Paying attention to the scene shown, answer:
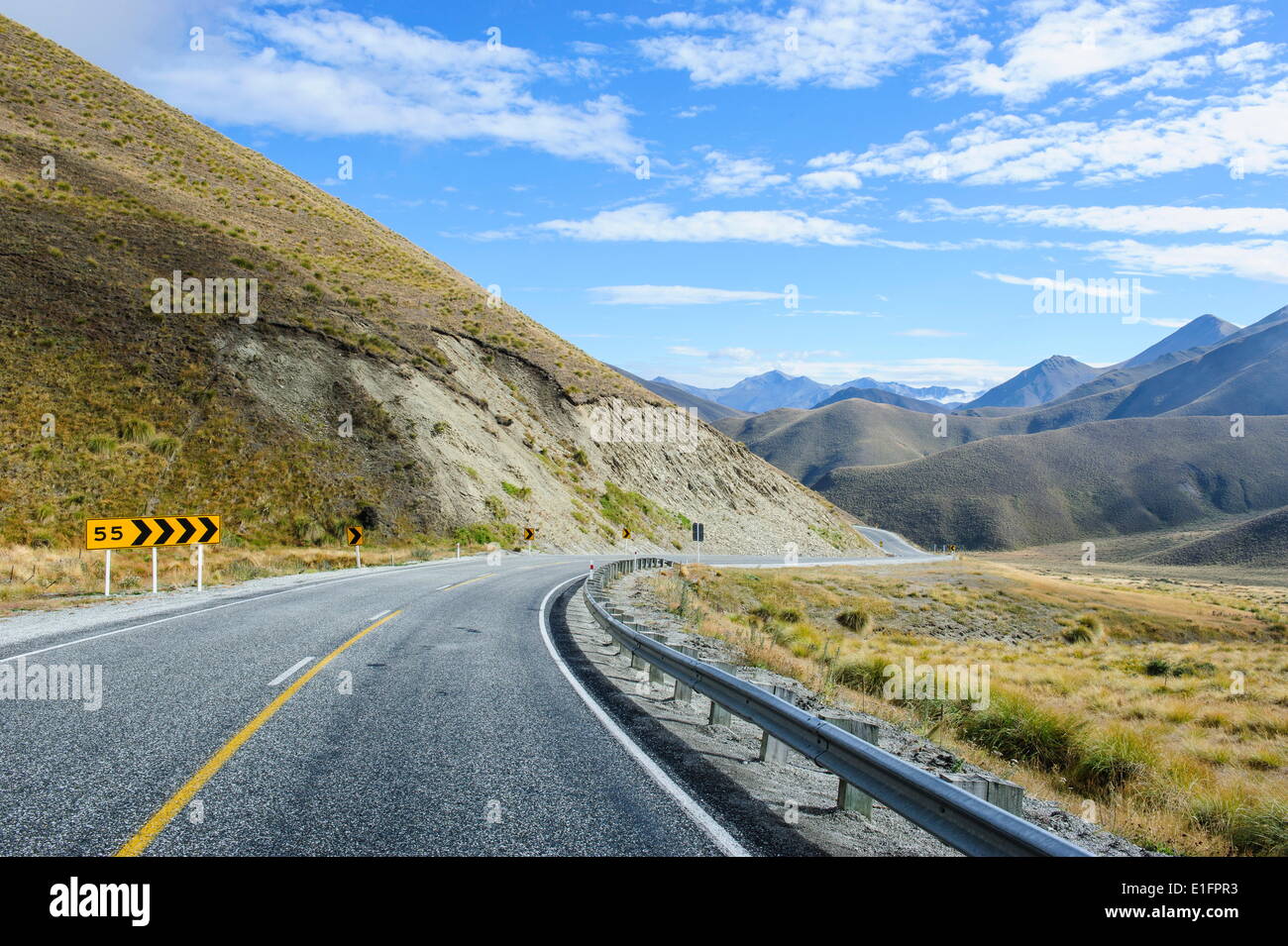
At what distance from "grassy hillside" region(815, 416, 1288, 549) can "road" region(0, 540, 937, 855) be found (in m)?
162

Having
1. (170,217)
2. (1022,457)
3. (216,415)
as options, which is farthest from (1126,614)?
(1022,457)

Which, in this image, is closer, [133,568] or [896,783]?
[896,783]

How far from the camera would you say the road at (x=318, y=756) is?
4.45 metres

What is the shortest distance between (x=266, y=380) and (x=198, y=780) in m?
43.5

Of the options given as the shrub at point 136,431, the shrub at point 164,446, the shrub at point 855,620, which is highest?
the shrub at point 136,431

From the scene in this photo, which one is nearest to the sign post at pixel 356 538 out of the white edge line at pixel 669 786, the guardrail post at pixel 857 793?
the white edge line at pixel 669 786

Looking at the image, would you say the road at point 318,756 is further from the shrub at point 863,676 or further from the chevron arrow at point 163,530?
the chevron arrow at point 163,530

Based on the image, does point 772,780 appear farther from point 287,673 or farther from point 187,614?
point 187,614

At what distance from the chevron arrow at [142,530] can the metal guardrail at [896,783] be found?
15142 millimetres

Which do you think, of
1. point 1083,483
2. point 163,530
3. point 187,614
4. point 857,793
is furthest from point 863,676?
point 1083,483

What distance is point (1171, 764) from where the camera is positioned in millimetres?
9094

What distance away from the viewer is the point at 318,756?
5.97m

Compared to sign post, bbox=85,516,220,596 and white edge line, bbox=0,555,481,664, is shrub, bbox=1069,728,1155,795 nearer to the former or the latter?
white edge line, bbox=0,555,481,664
